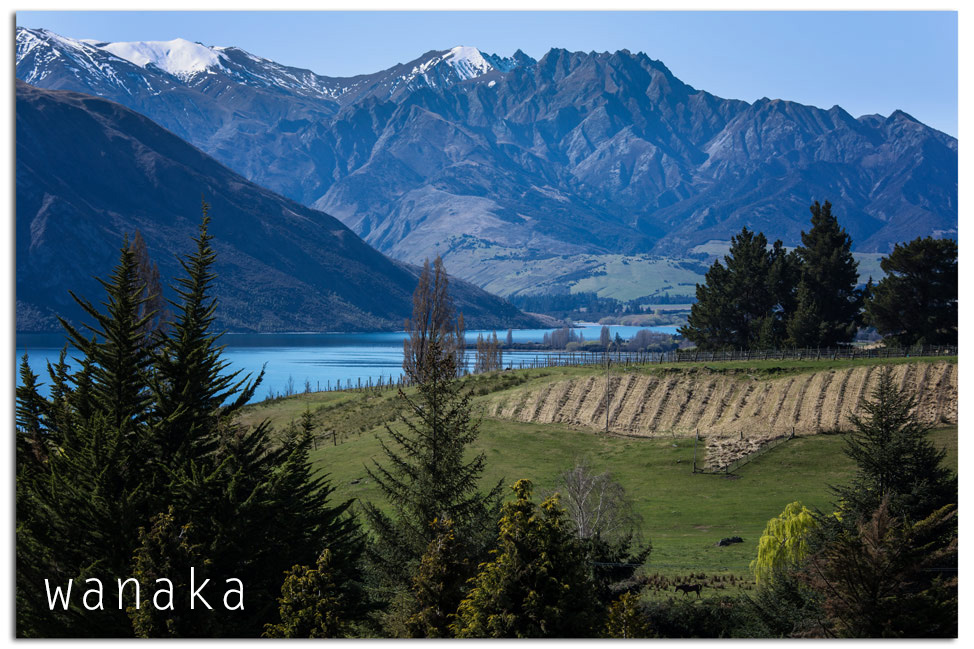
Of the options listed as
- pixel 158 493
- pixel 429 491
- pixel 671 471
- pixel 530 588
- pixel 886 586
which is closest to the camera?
pixel 530 588

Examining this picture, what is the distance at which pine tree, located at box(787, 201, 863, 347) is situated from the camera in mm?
76375

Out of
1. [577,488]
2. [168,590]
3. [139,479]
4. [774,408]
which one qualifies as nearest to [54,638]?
[168,590]

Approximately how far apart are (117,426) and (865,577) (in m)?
17.2

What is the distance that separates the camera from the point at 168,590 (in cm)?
1712

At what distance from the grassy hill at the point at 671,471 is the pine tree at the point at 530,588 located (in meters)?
15.8

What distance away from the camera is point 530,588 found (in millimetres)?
17328

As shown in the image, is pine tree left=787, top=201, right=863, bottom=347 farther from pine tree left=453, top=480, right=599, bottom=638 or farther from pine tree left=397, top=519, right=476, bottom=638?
pine tree left=453, top=480, right=599, bottom=638

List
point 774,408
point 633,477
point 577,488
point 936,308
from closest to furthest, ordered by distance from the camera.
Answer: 1. point 577,488
2. point 633,477
3. point 774,408
4. point 936,308

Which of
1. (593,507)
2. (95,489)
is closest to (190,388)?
(95,489)

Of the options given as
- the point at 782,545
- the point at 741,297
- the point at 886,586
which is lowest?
the point at 782,545

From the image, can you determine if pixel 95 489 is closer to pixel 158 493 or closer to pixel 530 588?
pixel 158 493

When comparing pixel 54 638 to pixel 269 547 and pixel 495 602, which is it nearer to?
pixel 269 547

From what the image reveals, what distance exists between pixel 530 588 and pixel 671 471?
1530 inches

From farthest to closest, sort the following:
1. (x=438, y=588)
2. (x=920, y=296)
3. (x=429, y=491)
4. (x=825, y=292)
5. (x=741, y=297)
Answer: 1. (x=741, y=297)
2. (x=825, y=292)
3. (x=920, y=296)
4. (x=429, y=491)
5. (x=438, y=588)
